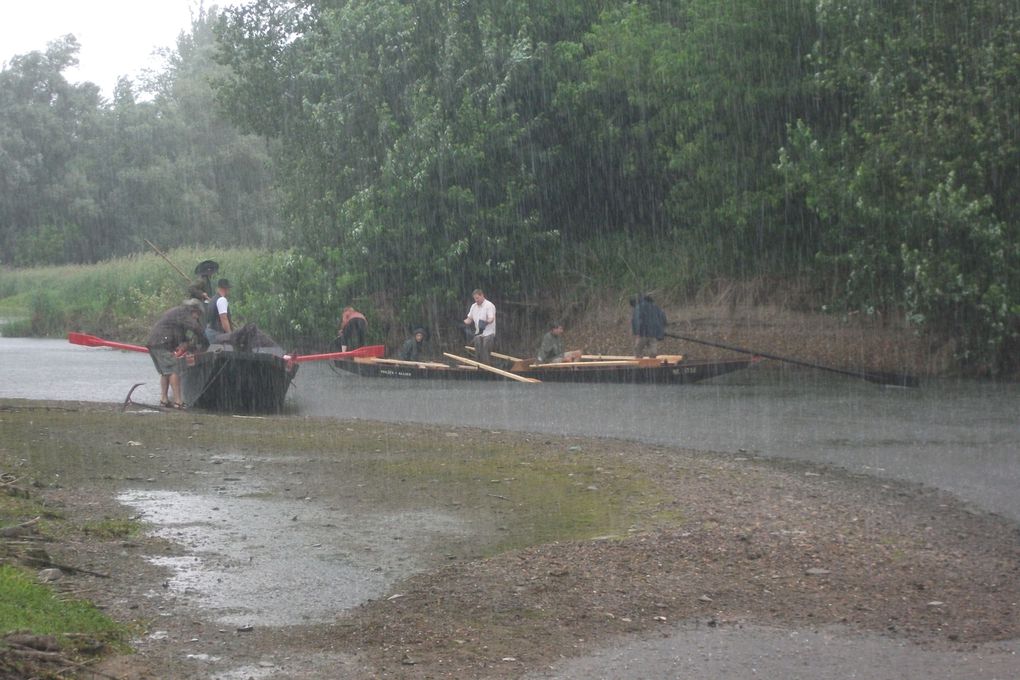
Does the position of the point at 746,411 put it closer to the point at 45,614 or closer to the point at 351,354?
the point at 351,354

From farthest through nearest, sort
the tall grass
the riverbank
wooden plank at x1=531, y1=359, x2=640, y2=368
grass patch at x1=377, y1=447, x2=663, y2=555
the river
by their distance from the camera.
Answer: the tall grass, wooden plank at x1=531, y1=359, x2=640, y2=368, the river, grass patch at x1=377, y1=447, x2=663, y2=555, the riverbank

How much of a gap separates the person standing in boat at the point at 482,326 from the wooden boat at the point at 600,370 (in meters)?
1.87

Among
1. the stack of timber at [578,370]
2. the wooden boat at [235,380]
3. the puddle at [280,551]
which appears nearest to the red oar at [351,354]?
the stack of timber at [578,370]

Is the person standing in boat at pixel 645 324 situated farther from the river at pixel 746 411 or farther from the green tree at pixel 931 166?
the green tree at pixel 931 166

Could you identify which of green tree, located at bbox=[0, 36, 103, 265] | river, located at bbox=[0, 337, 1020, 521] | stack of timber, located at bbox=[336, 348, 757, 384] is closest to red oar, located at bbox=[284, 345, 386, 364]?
stack of timber, located at bbox=[336, 348, 757, 384]

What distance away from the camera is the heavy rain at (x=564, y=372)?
677 centimetres

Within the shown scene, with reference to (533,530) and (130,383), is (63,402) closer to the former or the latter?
(130,383)

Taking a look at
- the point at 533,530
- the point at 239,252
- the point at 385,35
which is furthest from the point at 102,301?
the point at 533,530

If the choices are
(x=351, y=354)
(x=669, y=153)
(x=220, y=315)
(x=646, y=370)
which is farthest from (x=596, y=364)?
(x=669, y=153)

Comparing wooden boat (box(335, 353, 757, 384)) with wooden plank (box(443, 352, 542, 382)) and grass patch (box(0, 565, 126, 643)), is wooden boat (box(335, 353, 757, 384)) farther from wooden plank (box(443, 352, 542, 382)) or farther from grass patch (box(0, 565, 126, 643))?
grass patch (box(0, 565, 126, 643))

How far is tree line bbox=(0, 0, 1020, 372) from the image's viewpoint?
76.8 ft

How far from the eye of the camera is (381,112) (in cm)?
3203

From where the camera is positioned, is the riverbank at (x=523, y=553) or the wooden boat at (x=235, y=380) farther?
the wooden boat at (x=235, y=380)

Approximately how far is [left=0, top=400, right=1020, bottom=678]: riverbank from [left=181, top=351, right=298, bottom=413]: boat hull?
6.10 m
